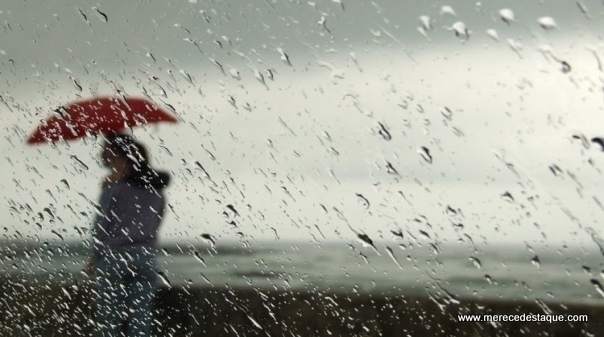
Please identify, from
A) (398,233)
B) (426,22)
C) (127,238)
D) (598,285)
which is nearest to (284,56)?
(426,22)

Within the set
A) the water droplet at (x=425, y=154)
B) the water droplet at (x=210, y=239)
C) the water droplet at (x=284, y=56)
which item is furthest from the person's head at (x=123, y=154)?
the water droplet at (x=425, y=154)

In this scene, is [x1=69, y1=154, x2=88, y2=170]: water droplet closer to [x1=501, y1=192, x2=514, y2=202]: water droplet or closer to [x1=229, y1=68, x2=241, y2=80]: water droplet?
[x1=229, y1=68, x2=241, y2=80]: water droplet

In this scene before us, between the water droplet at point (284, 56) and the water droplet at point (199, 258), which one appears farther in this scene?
the water droplet at point (199, 258)

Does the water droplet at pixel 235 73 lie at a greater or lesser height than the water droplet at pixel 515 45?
lesser

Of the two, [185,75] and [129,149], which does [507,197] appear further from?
[129,149]

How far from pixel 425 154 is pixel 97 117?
0.97m

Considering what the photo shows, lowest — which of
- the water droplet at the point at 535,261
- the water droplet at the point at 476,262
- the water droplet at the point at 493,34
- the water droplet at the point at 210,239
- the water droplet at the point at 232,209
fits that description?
the water droplet at the point at 210,239

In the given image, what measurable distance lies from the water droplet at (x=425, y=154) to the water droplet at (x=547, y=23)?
326 millimetres

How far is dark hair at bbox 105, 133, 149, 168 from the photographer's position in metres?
2.03

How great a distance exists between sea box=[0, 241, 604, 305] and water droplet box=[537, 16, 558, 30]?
40 centimetres

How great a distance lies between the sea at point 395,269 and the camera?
4.68 ft

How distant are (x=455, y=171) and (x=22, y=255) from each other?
1423 mm

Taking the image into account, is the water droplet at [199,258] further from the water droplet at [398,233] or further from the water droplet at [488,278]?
the water droplet at [488,278]

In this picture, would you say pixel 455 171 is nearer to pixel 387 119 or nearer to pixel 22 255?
pixel 387 119
